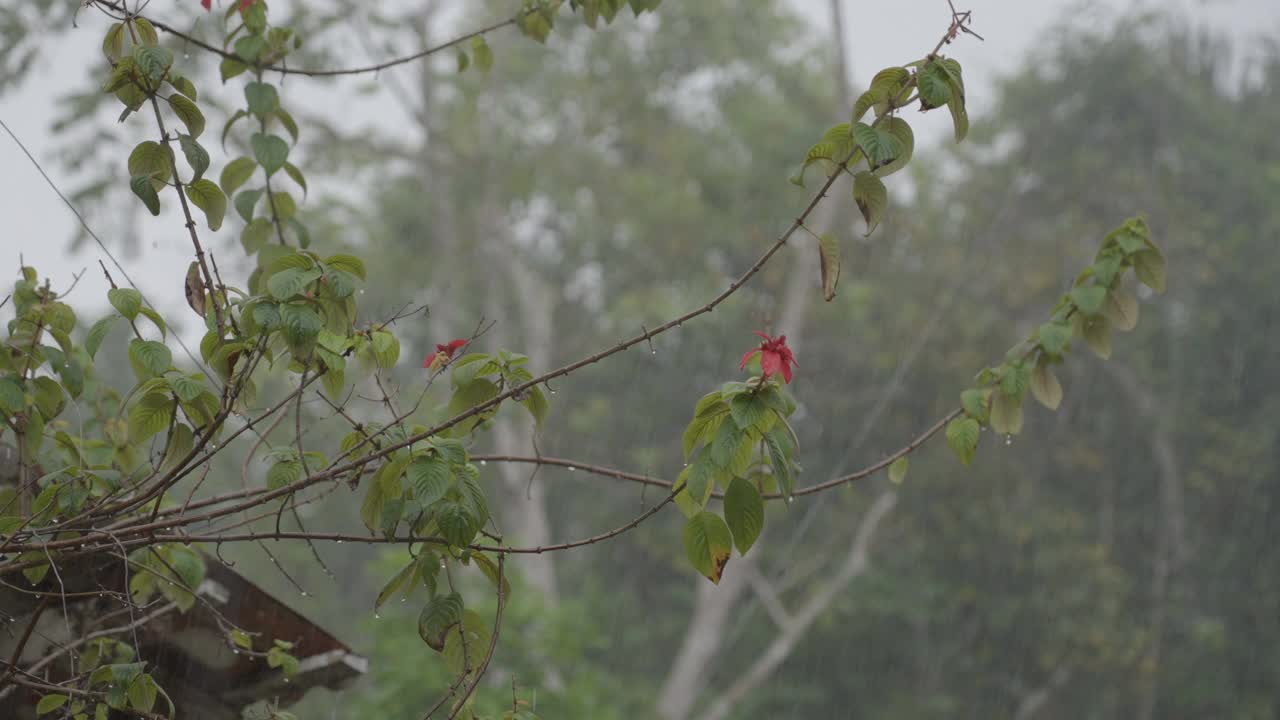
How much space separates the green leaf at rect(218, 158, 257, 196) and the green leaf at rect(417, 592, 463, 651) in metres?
0.87

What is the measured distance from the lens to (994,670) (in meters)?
11.9

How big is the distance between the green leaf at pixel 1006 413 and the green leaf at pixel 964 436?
0.10 ft

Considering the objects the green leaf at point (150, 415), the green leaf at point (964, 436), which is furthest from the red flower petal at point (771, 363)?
the green leaf at point (150, 415)

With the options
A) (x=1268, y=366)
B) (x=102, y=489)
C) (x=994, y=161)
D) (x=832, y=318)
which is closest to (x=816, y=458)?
(x=832, y=318)

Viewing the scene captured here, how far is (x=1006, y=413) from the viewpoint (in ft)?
5.83

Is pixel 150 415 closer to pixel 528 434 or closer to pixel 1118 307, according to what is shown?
pixel 1118 307

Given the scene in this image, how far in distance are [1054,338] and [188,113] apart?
4.15ft

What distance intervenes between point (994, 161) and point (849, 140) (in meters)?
11.6

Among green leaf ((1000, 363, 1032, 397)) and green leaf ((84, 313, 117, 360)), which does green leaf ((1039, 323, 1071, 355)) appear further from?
green leaf ((84, 313, 117, 360))

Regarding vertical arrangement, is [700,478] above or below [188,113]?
below

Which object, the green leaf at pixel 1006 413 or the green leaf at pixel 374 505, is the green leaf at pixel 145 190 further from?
the green leaf at pixel 1006 413

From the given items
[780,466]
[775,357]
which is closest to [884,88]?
[775,357]

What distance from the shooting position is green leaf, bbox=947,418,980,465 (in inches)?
68.4

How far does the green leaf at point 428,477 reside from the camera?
1.38 metres
